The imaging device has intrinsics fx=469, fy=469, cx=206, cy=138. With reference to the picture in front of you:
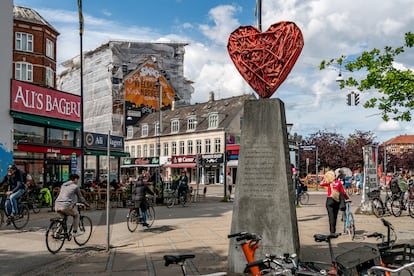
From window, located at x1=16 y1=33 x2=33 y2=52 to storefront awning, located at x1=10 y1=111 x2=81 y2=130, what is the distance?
1313cm

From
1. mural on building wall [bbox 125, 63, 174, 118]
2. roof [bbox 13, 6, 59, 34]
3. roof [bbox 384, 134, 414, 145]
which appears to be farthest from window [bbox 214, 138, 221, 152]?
roof [bbox 384, 134, 414, 145]

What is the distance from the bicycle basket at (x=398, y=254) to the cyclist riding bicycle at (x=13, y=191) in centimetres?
1112

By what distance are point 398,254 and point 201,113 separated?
55.5 m

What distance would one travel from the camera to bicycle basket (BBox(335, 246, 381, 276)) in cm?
443

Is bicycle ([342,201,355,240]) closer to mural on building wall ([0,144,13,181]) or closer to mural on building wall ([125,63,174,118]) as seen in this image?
mural on building wall ([0,144,13,181])

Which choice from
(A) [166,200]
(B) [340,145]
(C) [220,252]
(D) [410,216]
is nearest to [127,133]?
(B) [340,145]

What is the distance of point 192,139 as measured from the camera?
2366 inches

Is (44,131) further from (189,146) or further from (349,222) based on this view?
(189,146)

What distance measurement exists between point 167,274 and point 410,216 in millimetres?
12234

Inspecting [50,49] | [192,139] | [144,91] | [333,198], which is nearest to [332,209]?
[333,198]

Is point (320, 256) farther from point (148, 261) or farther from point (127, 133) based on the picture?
point (127, 133)

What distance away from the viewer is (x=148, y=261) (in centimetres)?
884

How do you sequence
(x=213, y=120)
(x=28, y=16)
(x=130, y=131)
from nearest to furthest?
(x=28, y=16) → (x=213, y=120) → (x=130, y=131)

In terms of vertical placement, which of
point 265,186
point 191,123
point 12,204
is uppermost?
point 191,123
